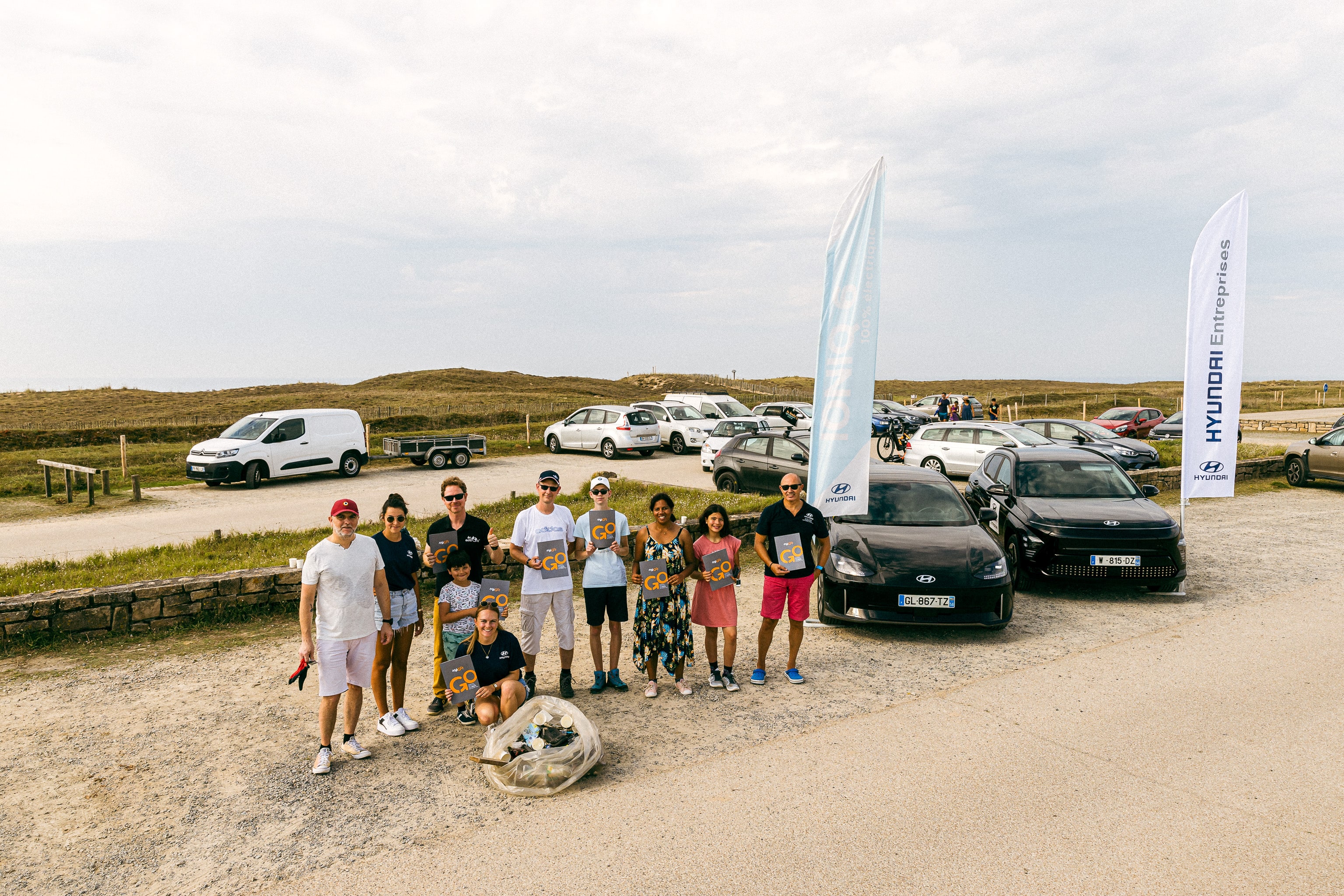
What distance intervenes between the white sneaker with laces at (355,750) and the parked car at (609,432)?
20311 mm

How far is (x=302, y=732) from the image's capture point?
5.68 meters

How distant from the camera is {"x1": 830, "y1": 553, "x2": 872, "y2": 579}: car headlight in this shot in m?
7.73

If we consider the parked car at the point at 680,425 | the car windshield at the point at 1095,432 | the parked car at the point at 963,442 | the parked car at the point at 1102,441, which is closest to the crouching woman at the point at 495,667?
the parked car at the point at 963,442

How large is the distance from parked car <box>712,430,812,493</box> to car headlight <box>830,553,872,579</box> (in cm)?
741

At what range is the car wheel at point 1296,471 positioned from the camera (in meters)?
18.3

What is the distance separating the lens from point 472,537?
597cm

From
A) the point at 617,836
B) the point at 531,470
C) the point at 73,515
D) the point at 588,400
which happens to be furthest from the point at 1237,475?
the point at 588,400

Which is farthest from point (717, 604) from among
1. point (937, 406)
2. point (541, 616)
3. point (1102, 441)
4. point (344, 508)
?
point (937, 406)

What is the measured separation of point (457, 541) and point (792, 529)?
2.68m

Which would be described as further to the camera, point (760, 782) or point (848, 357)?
point (848, 357)

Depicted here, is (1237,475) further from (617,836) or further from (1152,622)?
(617,836)

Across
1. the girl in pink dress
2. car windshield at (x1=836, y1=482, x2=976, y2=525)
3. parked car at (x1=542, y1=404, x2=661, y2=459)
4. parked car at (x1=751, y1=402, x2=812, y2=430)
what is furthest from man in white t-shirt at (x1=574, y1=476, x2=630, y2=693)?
parked car at (x1=751, y1=402, x2=812, y2=430)

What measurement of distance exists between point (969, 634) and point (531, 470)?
16807 millimetres

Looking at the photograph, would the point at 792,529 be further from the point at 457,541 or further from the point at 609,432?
the point at 609,432
